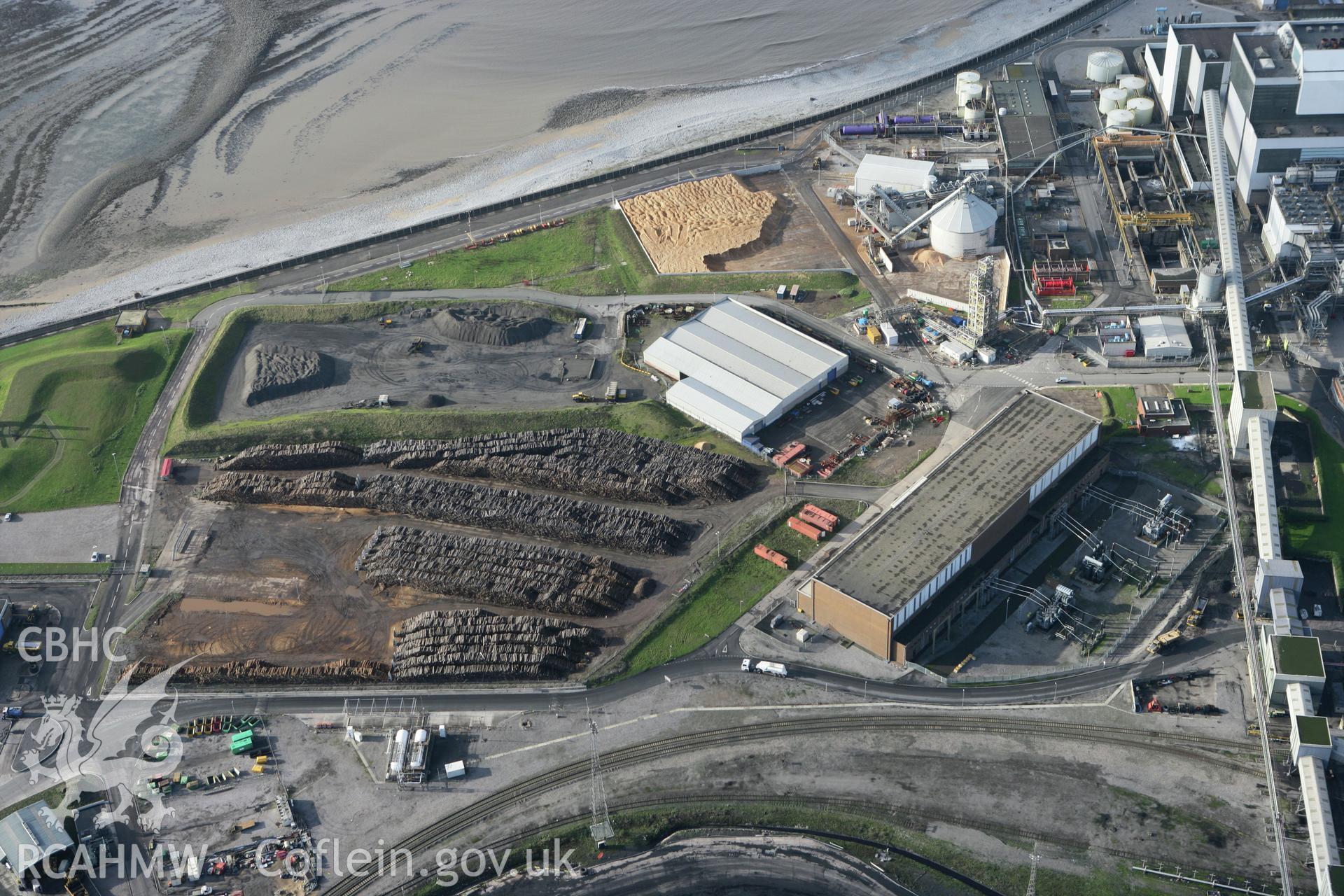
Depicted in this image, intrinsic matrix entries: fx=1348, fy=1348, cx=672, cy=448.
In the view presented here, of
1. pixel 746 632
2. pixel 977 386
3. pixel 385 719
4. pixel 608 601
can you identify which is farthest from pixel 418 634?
pixel 977 386

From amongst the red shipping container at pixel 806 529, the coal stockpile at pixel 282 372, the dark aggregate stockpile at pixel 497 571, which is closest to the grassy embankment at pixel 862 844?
the dark aggregate stockpile at pixel 497 571

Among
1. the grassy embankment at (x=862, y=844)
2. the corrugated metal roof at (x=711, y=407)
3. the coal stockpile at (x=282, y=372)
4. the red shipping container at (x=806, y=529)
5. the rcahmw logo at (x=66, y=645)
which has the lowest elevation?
the grassy embankment at (x=862, y=844)

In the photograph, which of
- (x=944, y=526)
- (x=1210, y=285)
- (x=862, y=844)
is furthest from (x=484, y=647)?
(x=1210, y=285)

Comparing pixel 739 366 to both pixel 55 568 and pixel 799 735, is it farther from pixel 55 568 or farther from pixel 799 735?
pixel 55 568

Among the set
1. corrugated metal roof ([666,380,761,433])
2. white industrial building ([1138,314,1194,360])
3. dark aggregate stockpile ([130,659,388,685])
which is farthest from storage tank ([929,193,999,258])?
dark aggregate stockpile ([130,659,388,685])

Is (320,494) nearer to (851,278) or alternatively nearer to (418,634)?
(418,634)

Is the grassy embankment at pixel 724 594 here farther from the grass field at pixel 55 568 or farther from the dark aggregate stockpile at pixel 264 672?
the grass field at pixel 55 568
